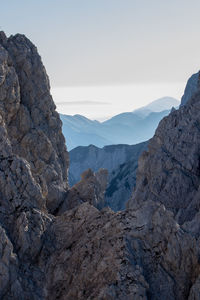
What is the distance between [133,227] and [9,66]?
3070 cm

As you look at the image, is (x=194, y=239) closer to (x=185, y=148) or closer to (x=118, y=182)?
(x=185, y=148)

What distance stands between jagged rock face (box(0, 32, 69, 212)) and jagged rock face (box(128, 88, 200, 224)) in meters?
10.1

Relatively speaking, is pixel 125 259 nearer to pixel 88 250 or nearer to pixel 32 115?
pixel 88 250

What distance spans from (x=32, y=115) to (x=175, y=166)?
17.2 m

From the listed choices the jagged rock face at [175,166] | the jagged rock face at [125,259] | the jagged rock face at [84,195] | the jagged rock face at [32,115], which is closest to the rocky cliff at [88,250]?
the jagged rock face at [125,259]

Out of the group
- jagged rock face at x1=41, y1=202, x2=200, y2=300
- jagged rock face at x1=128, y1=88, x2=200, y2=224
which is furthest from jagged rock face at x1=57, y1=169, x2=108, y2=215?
jagged rock face at x1=41, y1=202, x2=200, y2=300

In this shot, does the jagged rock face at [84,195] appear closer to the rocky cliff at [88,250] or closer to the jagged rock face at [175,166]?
the jagged rock face at [175,166]

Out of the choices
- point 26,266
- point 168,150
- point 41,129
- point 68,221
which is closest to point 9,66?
point 41,129

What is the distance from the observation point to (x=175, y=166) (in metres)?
51.8

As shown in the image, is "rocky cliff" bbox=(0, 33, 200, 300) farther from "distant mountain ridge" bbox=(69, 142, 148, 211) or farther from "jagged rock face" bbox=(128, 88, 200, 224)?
"distant mountain ridge" bbox=(69, 142, 148, 211)

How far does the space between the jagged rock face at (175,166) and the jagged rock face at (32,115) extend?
10.1 meters

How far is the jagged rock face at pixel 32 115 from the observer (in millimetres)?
46875

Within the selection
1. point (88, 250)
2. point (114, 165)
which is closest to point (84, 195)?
point (88, 250)

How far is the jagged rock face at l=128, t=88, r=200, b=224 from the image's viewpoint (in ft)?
161
